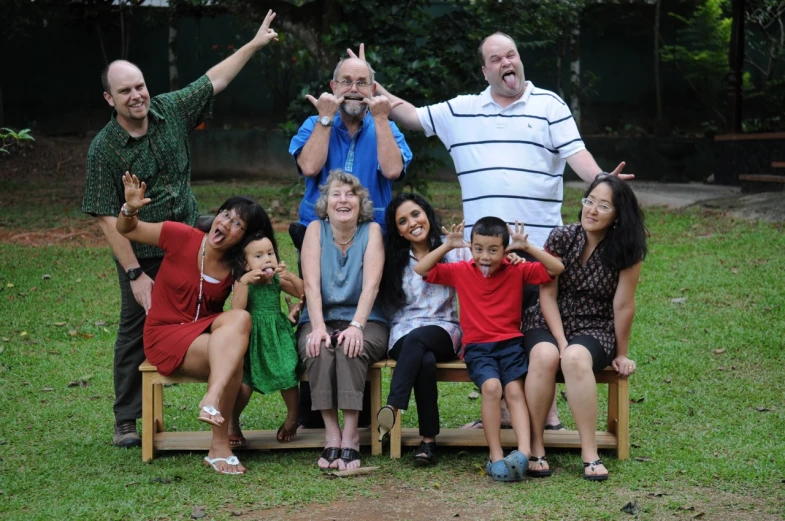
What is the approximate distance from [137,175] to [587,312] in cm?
219

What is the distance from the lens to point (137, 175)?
15.2ft

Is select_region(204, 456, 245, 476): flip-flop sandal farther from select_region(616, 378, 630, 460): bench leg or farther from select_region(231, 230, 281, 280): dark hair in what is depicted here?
select_region(616, 378, 630, 460): bench leg

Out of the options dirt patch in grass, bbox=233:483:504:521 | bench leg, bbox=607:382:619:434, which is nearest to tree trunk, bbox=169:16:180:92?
bench leg, bbox=607:382:619:434

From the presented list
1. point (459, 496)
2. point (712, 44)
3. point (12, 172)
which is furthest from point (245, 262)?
point (712, 44)

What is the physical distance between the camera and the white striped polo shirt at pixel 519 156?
4707 millimetres

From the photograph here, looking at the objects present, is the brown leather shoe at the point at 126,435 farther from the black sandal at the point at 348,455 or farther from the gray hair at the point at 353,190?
the gray hair at the point at 353,190

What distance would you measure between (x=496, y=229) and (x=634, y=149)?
1164 centimetres

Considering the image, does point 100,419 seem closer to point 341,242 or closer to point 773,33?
point 341,242

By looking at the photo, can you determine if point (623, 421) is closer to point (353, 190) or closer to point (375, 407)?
point (375, 407)

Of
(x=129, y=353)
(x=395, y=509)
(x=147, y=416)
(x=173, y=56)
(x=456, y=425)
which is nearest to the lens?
(x=395, y=509)

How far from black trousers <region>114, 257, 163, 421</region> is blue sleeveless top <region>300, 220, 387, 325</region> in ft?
2.69

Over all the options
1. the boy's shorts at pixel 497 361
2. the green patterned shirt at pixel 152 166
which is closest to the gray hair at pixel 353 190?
the green patterned shirt at pixel 152 166

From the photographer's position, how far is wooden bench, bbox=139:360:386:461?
14.9 feet

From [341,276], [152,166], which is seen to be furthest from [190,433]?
[152,166]
